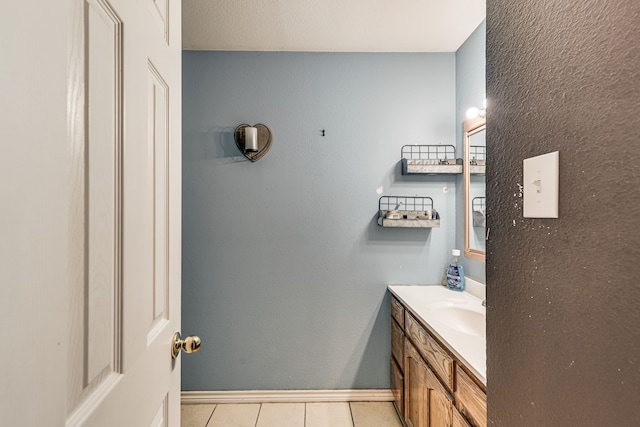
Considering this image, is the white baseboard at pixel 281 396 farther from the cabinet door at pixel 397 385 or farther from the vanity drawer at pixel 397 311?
the vanity drawer at pixel 397 311

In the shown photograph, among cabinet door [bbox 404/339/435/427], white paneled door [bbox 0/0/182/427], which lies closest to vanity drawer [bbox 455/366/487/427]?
cabinet door [bbox 404/339/435/427]

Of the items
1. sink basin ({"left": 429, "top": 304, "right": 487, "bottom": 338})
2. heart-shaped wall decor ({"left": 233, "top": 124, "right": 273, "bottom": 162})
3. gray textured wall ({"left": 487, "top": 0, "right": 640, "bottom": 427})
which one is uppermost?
heart-shaped wall decor ({"left": 233, "top": 124, "right": 273, "bottom": 162})

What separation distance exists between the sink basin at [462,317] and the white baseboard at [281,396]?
2.83 ft

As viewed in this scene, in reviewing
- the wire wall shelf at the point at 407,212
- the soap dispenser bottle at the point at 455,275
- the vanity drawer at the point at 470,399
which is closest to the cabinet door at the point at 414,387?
the vanity drawer at the point at 470,399

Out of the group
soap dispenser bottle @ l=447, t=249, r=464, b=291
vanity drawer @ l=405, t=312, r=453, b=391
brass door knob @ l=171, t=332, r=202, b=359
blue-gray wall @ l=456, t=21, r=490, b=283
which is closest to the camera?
brass door knob @ l=171, t=332, r=202, b=359

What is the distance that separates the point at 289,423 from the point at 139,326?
5.87 ft

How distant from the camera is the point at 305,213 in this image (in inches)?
91.1

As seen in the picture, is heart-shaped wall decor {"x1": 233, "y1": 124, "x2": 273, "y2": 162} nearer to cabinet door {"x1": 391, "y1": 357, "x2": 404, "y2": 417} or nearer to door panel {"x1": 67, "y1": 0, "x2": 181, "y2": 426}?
door panel {"x1": 67, "y1": 0, "x2": 181, "y2": 426}

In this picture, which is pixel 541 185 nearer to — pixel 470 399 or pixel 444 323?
pixel 470 399

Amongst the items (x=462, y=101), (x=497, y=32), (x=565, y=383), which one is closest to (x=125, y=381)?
(x=565, y=383)

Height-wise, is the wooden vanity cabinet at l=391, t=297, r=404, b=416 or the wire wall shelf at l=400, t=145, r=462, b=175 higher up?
the wire wall shelf at l=400, t=145, r=462, b=175

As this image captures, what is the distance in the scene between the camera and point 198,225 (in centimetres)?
229

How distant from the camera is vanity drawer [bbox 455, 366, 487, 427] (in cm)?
106

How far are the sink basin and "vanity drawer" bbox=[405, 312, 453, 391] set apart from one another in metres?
0.13
